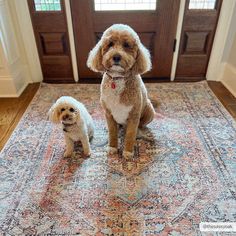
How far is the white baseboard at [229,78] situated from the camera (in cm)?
249

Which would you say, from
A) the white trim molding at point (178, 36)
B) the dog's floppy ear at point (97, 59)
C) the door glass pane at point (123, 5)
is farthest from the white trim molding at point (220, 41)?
the dog's floppy ear at point (97, 59)

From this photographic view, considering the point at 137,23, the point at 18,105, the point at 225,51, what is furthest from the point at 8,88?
the point at 225,51

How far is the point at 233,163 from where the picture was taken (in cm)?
157

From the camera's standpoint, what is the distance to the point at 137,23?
2.45 metres

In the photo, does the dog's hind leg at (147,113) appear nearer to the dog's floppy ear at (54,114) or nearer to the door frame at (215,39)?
the dog's floppy ear at (54,114)

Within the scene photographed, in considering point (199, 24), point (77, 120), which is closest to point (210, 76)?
point (199, 24)

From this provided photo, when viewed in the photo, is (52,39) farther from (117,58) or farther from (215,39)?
(215,39)

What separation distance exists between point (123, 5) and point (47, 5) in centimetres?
84

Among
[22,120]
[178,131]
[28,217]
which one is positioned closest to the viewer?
[28,217]

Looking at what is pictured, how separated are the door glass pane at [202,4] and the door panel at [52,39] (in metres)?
1.41

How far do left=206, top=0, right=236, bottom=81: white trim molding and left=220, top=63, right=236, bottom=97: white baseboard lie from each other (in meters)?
0.06

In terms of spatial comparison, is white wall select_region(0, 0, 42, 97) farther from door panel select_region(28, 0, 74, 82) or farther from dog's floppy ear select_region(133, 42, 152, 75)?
dog's floppy ear select_region(133, 42, 152, 75)

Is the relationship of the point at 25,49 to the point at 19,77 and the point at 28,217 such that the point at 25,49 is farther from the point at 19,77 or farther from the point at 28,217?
the point at 28,217

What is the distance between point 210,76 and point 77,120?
205 cm
